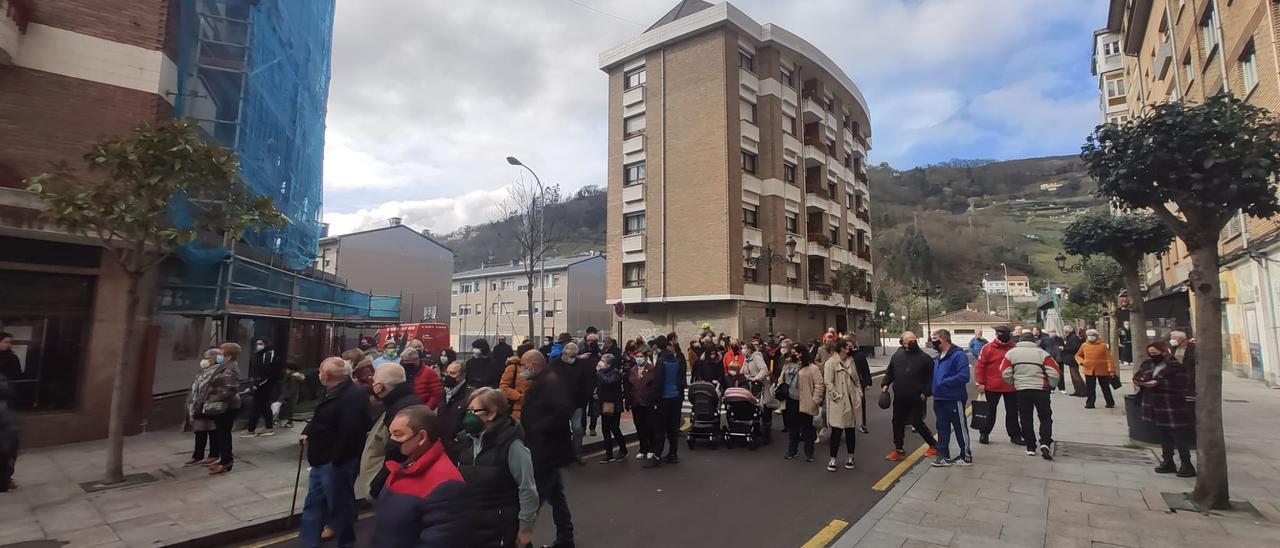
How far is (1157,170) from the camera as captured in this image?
19.1ft

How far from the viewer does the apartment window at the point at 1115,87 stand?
3753cm

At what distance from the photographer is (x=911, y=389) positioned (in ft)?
25.2

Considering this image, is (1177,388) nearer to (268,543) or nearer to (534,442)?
(534,442)

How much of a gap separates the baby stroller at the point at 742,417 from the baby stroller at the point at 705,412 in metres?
0.18

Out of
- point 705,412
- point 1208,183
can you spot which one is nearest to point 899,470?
point 705,412

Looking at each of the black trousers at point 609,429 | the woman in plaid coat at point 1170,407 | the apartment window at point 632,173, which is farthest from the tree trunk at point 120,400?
the apartment window at point 632,173

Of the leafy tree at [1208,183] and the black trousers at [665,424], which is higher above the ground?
the leafy tree at [1208,183]

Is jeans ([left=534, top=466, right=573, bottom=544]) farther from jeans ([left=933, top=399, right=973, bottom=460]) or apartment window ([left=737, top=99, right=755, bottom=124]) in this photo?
apartment window ([left=737, top=99, right=755, bottom=124])

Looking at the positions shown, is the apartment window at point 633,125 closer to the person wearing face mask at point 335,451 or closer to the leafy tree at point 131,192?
the leafy tree at point 131,192

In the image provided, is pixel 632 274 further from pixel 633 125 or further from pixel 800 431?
pixel 800 431

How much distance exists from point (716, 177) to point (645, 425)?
22.2 meters

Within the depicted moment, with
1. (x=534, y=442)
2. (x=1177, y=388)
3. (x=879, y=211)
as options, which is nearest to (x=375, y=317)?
(x=534, y=442)

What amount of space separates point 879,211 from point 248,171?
118 m

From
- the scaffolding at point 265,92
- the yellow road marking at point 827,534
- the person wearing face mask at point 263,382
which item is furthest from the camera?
the scaffolding at point 265,92
